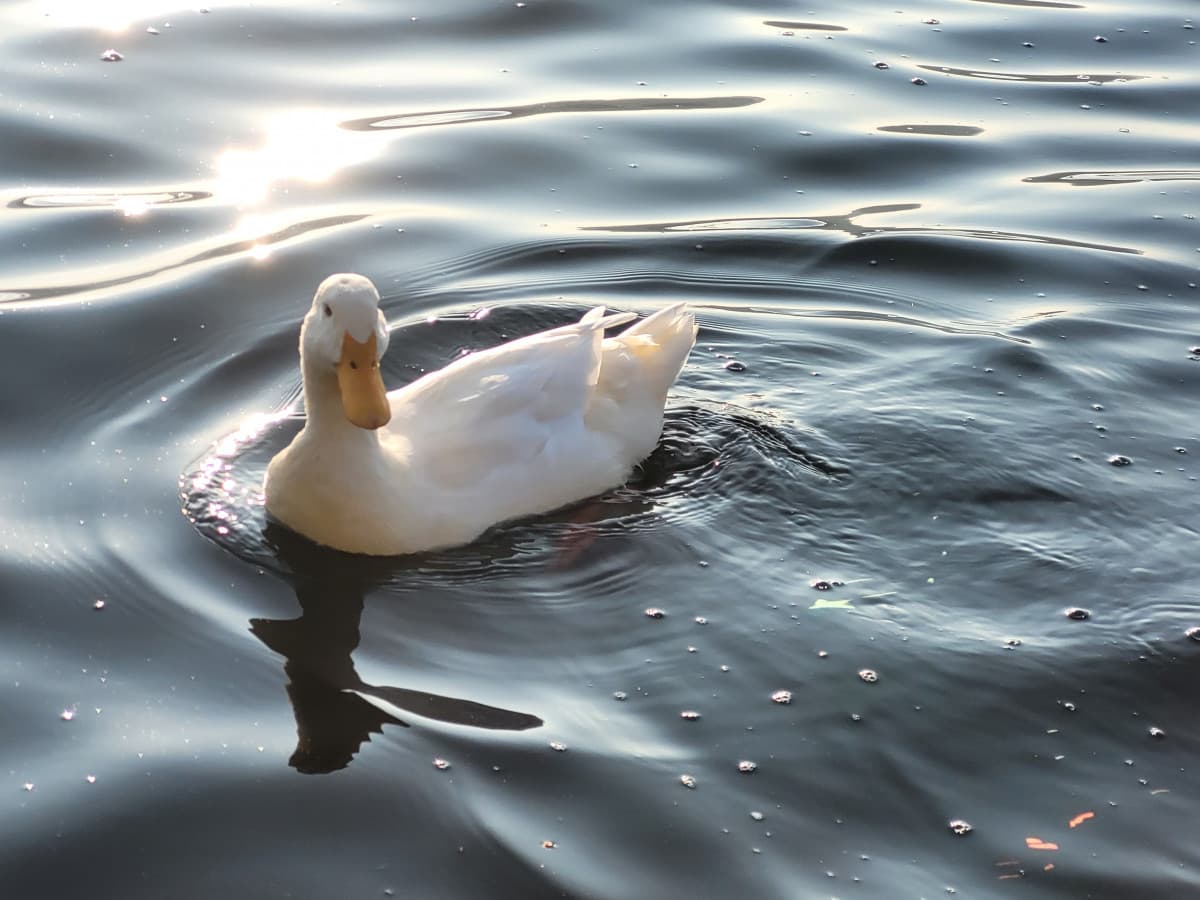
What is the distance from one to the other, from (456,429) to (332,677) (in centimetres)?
131

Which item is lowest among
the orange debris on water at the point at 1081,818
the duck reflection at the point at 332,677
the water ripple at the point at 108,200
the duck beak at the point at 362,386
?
the orange debris on water at the point at 1081,818

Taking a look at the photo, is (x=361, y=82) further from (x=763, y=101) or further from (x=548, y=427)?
(x=548, y=427)

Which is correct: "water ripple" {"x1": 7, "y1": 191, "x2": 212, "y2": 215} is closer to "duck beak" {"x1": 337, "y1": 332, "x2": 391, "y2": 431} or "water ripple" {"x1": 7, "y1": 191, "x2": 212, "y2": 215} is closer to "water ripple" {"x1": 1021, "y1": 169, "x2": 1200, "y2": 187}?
"duck beak" {"x1": 337, "y1": 332, "x2": 391, "y2": 431}

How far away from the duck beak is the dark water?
62 centimetres

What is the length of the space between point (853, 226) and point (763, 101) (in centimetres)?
180

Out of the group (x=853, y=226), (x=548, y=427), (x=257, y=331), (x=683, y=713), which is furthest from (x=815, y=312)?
(x=683, y=713)

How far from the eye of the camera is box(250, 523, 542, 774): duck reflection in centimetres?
498

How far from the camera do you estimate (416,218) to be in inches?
348

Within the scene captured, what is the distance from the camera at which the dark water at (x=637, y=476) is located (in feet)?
15.3

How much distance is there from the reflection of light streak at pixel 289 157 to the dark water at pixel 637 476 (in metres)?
0.03

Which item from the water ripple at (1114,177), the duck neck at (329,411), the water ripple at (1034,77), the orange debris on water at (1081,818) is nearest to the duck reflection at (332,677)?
the duck neck at (329,411)

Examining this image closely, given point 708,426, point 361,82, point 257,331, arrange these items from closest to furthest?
point 708,426, point 257,331, point 361,82

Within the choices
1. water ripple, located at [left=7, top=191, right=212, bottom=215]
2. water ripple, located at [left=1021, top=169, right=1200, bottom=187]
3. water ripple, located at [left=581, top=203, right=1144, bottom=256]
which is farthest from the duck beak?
water ripple, located at [left=1021, top=169, right=1200, bottom=187]

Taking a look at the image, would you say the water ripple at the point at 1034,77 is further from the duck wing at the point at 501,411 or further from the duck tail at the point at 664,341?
the duck wing at the point at 501,411
